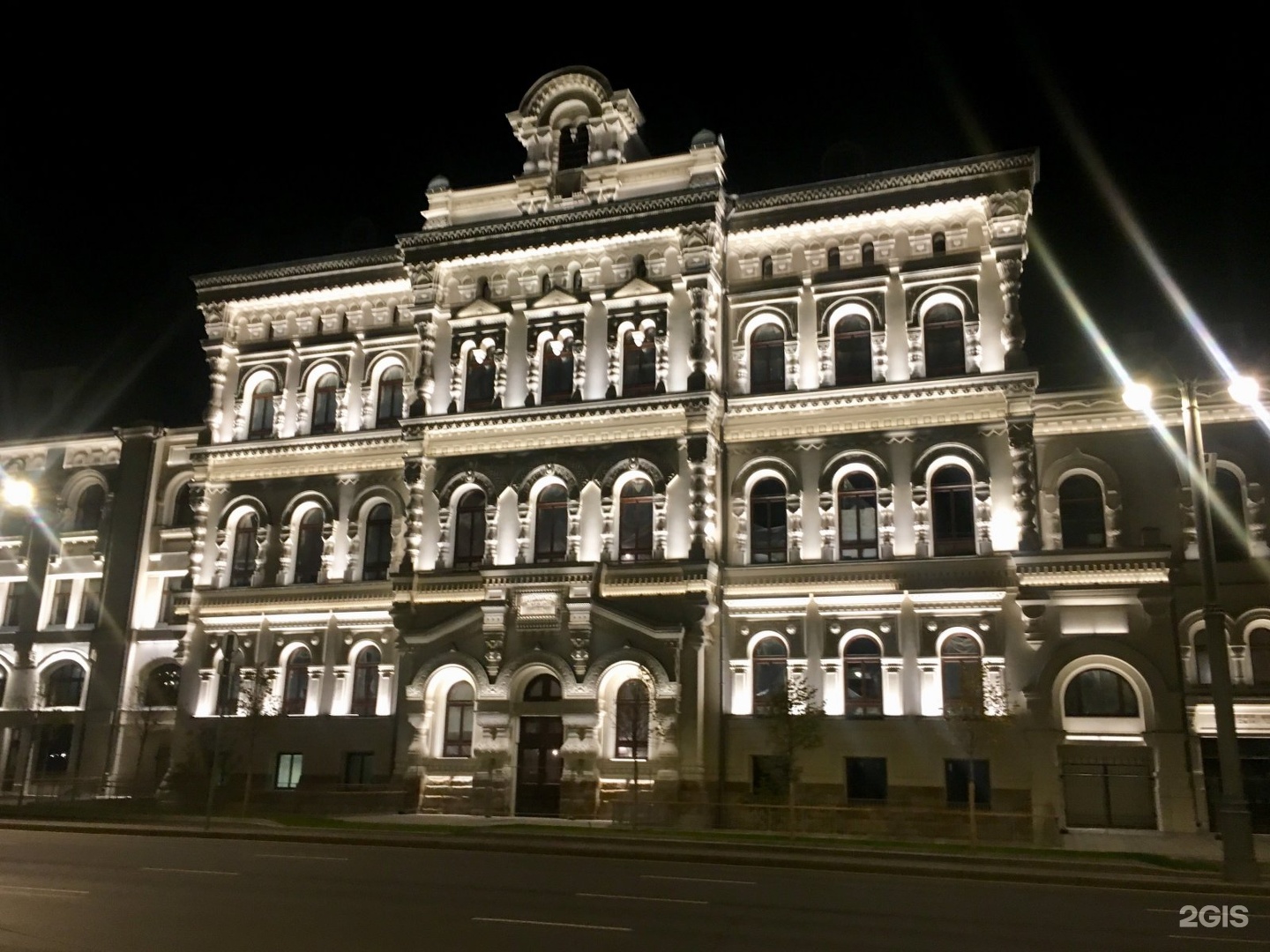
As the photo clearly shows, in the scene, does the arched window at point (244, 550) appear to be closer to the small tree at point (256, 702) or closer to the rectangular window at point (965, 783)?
the small tree at point (256, 702)

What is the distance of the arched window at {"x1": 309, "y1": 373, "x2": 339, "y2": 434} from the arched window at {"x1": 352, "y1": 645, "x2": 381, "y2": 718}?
9459 mm

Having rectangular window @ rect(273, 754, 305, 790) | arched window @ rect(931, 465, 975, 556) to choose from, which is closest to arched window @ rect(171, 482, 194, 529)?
rectangular window @ rect(273, 754, 305, 790)

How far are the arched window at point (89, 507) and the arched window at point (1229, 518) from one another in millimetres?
45122

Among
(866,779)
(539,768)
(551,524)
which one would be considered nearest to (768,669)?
(866,779)

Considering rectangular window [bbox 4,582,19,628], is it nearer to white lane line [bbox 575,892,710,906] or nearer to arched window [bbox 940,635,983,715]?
arched window [bbox 940,635,983,715]

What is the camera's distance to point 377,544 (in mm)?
42875

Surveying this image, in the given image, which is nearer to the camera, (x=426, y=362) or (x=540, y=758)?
(x=540, y=758)

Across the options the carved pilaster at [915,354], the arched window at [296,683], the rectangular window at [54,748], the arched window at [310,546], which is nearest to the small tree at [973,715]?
the carved pilaster at [915,354]

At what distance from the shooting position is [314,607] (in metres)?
42.3

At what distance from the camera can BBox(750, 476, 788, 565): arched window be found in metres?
37.6

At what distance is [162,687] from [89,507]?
10.0 meters

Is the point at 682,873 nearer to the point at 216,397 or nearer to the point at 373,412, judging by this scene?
the point at 373,412

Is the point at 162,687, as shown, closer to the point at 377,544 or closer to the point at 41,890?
the point at 377,544

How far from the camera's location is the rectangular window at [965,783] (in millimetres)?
33500
